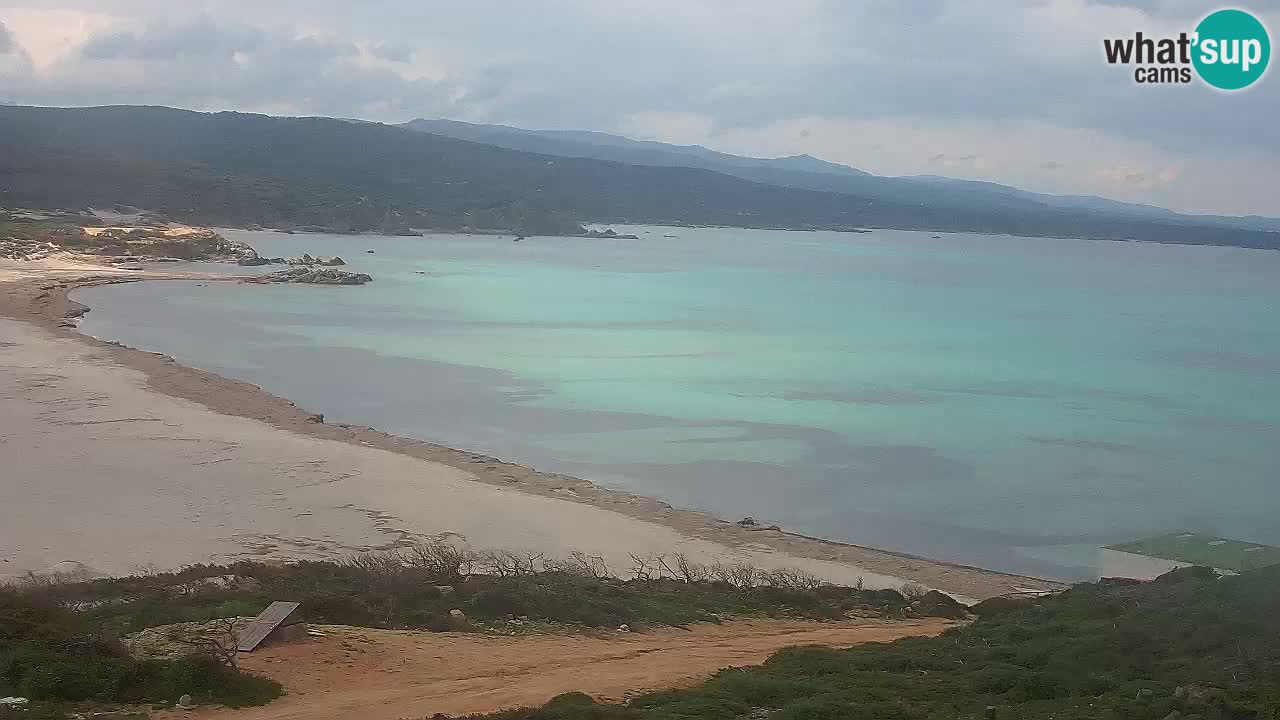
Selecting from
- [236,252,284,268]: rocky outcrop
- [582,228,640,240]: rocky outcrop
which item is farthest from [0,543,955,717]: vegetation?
[582,228,640,240]: rocky outcrop

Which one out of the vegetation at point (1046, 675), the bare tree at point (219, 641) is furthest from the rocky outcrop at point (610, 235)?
A: the bare tree at point (219, 641)

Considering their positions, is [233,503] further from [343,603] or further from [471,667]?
[471,667]

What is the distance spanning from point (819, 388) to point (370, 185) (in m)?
96.8

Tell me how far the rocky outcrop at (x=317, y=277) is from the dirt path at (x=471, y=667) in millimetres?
47919

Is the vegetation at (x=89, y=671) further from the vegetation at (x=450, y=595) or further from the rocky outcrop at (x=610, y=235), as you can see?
the rocky outcrop at (x=610, y=235)

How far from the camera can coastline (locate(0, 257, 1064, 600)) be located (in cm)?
1398

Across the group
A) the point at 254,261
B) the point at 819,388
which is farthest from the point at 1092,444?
the point at 254,261

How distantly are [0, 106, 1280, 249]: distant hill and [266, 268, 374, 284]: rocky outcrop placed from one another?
31521mm

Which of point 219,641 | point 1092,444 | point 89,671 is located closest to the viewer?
point 89,671

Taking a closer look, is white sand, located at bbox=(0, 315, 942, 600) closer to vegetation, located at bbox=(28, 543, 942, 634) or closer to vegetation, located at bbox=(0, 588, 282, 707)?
vegetation, located at bbox=(28, 543, 942, 634)

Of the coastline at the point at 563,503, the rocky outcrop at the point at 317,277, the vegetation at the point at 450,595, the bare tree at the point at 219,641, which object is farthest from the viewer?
the rocky outcrop at the point at 317,277

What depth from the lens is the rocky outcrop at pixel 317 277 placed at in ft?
178

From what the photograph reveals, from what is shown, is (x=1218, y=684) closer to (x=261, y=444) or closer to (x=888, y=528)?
(x=888, y=528)

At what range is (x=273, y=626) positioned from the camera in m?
7.92
